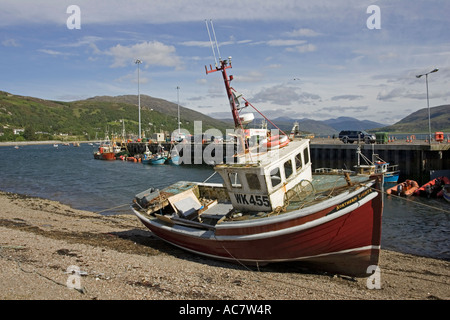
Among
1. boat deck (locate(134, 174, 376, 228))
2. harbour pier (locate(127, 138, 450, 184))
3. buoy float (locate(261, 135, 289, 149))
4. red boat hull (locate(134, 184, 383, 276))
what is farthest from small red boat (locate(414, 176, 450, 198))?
red boat hull (locate(134, 184, 383, 276))

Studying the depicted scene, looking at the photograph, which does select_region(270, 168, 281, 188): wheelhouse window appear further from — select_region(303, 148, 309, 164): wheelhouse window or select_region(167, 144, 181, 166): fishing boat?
select_region(167, 144, 181, 166): fishing boat

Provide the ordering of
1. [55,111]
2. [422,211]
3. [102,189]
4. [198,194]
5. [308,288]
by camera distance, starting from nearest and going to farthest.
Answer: [308,288]
[198,194]
[422,211]
[102,189]
[55,111]

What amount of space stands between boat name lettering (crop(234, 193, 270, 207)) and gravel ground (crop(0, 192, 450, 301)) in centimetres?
215

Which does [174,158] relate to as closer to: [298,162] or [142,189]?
[142,189]

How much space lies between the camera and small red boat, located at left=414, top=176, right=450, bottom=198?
2484 cm

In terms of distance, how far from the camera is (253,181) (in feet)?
34.3

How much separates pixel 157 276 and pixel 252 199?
372 centimetres

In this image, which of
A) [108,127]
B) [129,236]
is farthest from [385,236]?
[108,127]

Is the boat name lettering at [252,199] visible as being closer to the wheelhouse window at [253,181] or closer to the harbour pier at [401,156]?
the wheelhouse window at [253,181]

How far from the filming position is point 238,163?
1080cm

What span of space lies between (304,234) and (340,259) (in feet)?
5.08

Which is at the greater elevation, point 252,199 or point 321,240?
point 252,199

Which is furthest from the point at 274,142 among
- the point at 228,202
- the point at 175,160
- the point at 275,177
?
the point at 175,160
